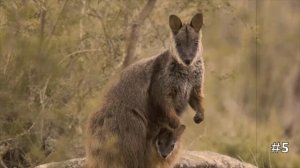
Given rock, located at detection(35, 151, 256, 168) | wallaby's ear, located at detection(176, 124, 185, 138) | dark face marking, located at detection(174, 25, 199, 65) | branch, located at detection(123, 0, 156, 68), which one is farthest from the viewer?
branch, located at detection(123, 0, 156, 68)

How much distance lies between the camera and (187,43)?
992cm

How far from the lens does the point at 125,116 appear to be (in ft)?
32.6

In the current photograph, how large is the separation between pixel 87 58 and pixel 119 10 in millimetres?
903

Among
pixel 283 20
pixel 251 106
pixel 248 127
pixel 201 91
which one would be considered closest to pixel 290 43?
pixel 283 20

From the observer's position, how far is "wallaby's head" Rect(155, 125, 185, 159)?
399 inches

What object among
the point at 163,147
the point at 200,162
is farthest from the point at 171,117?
the point at 200,162

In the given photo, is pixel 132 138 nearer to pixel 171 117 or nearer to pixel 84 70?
pixel 171 117

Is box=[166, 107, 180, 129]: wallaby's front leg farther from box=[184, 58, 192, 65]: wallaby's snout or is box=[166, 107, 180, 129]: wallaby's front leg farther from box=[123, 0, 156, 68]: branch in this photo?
box=[123, 0, 156, 68]: branch

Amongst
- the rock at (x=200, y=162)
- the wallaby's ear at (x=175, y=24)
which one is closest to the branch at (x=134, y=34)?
the rock at (x=200, y=162)

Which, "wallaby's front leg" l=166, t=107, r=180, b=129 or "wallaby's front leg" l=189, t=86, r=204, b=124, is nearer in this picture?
"wallaby's front leg" l=166, t=107, r=180, b=129

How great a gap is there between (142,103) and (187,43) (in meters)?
0.60

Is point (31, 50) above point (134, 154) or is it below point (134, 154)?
above

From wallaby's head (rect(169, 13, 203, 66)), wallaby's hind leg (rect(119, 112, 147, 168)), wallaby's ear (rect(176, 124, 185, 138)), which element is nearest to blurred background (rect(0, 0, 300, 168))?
Result: wallaby's hind leg (rect(119, 112, 147, 168))

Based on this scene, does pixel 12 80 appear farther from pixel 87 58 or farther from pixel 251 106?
pixel 251 106
